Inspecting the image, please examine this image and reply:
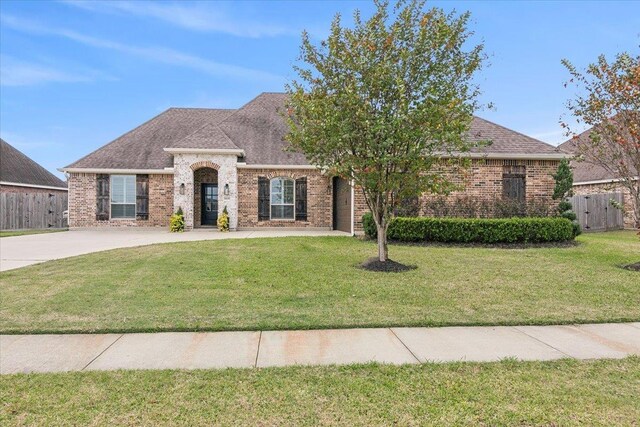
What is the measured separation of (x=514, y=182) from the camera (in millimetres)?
15539

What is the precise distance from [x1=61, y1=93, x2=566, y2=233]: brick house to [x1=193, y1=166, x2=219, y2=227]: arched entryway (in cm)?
5

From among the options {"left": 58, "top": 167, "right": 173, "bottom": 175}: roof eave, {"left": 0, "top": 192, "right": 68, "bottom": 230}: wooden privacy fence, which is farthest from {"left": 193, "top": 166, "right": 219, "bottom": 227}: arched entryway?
{"left": 0, "top": 192, "right": 68, "bottom": 230}: wooden privacy fence

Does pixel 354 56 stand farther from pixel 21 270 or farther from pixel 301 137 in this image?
pixel 21 270

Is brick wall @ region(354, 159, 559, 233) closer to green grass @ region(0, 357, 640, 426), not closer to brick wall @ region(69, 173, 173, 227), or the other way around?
brick wall @ region(69, 173, 173, 227)

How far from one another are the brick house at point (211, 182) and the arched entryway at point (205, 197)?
0.16ft

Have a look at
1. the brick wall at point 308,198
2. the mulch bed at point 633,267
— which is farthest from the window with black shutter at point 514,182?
the brick wall at point 308,198

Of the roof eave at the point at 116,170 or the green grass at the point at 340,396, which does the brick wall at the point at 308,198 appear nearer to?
the roof eave at the point at 116,170

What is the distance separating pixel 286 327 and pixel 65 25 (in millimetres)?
14086

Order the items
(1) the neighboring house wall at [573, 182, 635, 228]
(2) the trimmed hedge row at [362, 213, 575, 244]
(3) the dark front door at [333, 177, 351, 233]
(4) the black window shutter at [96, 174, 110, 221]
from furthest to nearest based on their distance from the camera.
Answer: (1) the neighboring house wall at [573, 182, 635, 228], (4) the black window shutter at [96, 174, 110, 221], (3) the dark front door at [333, 177, 351, 233], (2) the trimmed hedge row at [362, 213, 575, 244]

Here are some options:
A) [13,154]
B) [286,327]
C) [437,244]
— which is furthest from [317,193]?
[13,154]

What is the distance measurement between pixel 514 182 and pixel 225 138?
41.9 feet

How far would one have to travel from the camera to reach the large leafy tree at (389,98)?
7492mm

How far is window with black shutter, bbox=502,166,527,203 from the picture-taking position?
50.5ft

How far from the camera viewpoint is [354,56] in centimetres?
778
